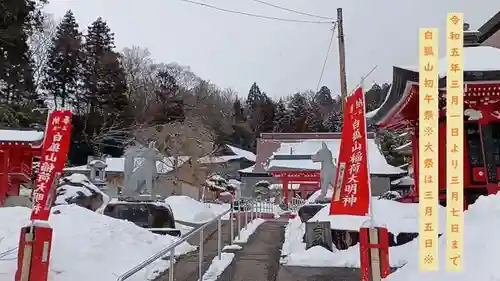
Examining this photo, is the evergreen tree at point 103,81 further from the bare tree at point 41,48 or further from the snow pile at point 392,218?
the snow pile at point 392,218

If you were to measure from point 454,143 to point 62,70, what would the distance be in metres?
38.0

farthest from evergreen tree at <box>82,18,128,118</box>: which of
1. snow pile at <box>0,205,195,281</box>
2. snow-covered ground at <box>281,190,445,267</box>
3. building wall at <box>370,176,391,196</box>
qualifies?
snow-covered ground at <box>281,190,445,267</box>

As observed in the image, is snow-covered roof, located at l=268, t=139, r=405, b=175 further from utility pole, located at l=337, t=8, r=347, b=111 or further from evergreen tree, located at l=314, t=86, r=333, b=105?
evergreen tree, located at l=314, t=86, r=333, b=105

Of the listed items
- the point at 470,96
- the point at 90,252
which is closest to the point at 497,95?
the point at 470,96

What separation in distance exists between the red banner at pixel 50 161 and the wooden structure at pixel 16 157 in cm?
1470

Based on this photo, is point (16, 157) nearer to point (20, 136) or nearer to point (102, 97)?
point (20, 136)

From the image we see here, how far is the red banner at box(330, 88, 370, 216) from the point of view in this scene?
5.23m

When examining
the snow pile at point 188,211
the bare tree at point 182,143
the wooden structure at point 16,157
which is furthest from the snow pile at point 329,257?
the bare tree at point 182,143

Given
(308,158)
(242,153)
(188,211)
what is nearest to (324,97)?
(242,153)

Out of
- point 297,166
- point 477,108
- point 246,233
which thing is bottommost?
point 246,233

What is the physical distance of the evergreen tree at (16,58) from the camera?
23.8 m

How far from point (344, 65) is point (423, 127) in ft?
37.0

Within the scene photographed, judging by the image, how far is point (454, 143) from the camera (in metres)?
3.95

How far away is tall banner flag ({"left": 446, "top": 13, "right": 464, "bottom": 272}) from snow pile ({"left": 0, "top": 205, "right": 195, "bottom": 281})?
4.08m
